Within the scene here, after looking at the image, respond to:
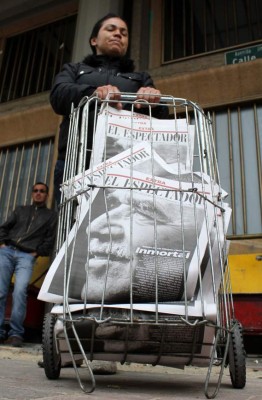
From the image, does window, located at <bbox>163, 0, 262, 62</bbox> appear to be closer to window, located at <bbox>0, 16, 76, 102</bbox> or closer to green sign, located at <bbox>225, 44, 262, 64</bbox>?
green sign, located at <bbox>225, 44, 262, 64</bbox>

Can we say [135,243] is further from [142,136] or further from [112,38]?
[112,38]

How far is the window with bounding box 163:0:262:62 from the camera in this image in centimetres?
507

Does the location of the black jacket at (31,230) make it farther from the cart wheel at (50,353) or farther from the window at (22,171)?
the cart wheel at (50,353)

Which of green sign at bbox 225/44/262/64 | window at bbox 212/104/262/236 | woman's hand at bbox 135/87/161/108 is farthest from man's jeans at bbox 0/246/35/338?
green sign at bbox 225/44/262/64

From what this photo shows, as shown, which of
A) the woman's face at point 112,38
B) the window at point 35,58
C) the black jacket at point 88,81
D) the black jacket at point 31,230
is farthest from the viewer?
the window at point 35,58

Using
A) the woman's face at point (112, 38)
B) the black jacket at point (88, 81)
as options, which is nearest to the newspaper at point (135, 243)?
the black jacket at point (88, 81)

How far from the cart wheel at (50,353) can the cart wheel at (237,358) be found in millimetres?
554

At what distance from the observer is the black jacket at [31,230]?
372 centimetres

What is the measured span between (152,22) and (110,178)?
4.99 m

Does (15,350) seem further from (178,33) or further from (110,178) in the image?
(178,33)

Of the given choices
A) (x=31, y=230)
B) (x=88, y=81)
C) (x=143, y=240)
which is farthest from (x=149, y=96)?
(x=31, y=230)

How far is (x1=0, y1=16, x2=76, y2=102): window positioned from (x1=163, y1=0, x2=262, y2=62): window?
1.58 m

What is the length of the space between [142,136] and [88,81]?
0.57 metres

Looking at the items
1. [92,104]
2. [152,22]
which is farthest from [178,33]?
[92,104]
